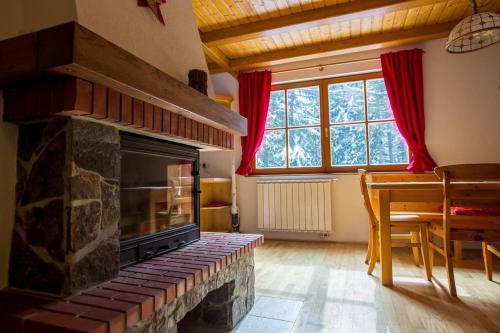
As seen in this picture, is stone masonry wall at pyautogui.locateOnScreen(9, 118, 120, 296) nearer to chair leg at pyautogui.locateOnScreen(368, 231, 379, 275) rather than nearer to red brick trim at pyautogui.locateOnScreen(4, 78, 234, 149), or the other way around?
red brick trim at pyautogui.locateOnScreen(4, 78, 234, 149)

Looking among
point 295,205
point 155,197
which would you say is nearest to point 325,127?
point 295,205

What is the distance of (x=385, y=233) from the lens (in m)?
2.10

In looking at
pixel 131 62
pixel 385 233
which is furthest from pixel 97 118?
pixel 385 233

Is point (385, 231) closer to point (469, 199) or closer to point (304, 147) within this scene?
point (469, 199)

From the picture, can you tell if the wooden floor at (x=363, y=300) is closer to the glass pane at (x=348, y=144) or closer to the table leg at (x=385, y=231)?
the table leg at (x=385, y=231)

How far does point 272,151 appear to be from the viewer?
12.9 ft

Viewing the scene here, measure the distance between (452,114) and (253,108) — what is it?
240 centimetres

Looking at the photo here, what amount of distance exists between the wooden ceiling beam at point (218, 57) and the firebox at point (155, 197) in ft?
6.57

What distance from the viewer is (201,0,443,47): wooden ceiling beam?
8.37 feet

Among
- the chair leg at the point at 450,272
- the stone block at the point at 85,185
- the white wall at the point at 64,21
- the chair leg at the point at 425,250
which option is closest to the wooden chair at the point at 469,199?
the chair leg at the point at 450,272

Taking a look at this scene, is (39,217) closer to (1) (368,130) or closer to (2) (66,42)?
(2) (66,42)

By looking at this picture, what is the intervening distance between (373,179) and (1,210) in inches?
122

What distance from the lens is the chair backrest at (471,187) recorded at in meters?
1.78

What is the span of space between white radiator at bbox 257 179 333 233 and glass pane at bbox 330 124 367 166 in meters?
0.37
